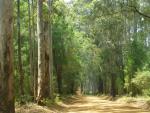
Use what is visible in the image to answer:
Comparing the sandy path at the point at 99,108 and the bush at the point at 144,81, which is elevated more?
the bush at the point at 144,81

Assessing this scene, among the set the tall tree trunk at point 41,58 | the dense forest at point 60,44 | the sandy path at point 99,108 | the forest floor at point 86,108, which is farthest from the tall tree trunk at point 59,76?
the tall tree trunk at point 41,58

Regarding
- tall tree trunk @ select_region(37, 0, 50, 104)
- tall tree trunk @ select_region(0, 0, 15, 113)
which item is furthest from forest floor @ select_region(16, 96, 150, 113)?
tall tree trunk @ select_region(0, 0, 15, 113)

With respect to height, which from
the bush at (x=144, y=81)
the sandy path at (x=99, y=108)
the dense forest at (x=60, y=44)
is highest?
the dense forest at (x=60, y=44)

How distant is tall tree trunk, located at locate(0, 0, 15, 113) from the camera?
409 inches

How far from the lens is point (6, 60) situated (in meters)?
10.5

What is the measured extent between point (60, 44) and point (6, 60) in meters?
33.4

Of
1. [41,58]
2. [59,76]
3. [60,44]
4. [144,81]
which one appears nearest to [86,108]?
[41,58]

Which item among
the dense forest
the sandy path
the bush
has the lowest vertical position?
the sandy path

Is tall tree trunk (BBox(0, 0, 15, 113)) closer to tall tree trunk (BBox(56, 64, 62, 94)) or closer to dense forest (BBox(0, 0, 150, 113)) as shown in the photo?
dense forest (BBox(0, 0, 150, 113))

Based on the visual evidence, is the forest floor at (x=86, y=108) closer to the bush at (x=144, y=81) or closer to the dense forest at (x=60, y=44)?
the dense forest at (x=60, y=44)

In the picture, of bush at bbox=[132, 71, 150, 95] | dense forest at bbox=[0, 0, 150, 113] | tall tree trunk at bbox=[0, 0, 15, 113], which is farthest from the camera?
bush at bbox=[132, 71, 150, 95]

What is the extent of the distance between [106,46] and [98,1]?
81.4 feet

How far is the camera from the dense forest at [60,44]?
10625 millimetres

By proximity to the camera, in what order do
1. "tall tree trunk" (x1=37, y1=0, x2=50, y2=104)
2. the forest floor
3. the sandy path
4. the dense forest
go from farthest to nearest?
the sandy path < "tall tree trunk" (x1=37, y1=0, x2=50, y2=104) < the forest floor < the dense forest
